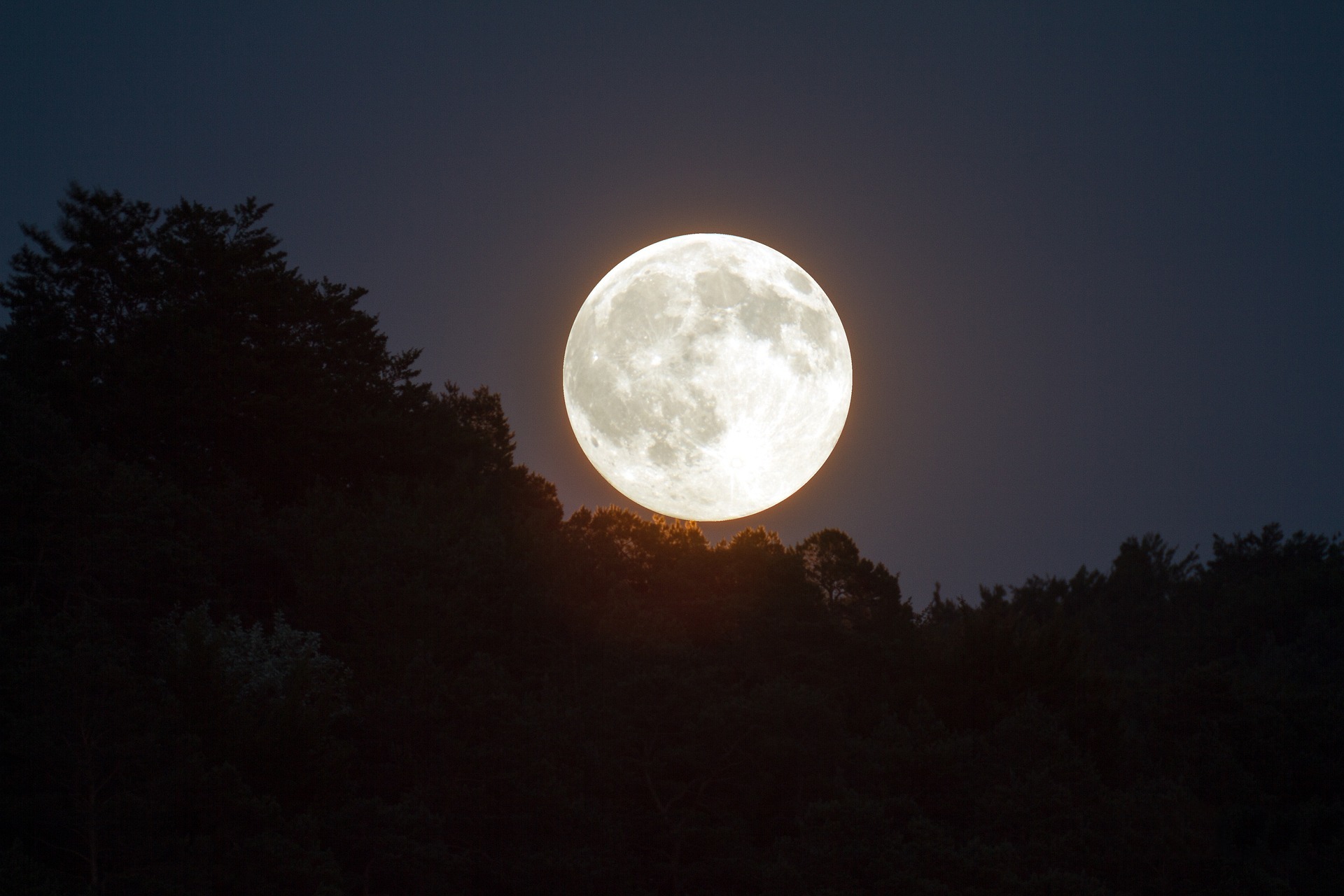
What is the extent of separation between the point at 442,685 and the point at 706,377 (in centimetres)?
1060

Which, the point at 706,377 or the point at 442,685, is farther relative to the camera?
the point at 706,377

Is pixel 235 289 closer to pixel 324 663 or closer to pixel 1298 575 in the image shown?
pixel 324 663

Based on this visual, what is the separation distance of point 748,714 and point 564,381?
11.8 metres

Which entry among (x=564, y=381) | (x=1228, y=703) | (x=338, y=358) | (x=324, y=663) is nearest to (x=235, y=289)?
(x=338, y=358)

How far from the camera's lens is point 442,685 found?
28953mm

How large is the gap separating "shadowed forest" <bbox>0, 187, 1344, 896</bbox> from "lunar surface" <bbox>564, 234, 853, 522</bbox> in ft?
16.6

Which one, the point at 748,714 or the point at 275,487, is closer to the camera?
the point at 748,714

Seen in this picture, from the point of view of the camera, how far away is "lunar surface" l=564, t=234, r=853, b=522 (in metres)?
31.9

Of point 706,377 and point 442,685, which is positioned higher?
point 706,377

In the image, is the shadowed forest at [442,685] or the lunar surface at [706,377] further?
the lunar surface at [706,377]

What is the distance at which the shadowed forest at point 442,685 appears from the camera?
70.1 feet

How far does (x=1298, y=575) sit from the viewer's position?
2608 inches

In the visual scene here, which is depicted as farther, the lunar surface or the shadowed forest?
the lunar surface

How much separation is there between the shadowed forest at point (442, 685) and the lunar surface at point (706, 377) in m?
5.07
